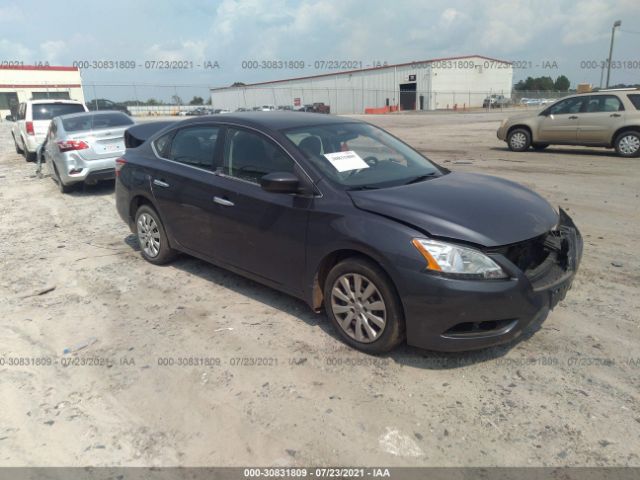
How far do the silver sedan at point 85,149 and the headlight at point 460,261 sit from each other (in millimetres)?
7768

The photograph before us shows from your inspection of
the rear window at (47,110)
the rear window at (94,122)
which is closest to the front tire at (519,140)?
the rear window at (94,122)

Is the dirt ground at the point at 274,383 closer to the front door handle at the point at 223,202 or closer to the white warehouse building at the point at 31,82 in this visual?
the front door handle at the point at 223,202

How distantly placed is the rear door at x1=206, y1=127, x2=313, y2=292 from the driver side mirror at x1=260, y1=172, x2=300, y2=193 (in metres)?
0.11

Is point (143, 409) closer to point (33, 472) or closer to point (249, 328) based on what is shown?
point (33, 472)

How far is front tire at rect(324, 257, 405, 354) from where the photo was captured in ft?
10.7

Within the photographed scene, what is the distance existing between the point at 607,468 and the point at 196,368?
2.55 meters

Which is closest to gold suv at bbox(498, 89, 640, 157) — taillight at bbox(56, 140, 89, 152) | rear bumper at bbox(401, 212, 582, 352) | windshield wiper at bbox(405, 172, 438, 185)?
windshield wiper at bbox(405, 172, 438, 185)

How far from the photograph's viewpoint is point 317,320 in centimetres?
408

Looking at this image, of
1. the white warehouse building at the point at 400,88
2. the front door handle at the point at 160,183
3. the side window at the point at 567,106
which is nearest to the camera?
the front door handle at the point at 160,183

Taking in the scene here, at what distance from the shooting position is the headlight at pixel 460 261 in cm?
305

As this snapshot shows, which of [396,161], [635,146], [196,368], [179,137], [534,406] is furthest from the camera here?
[635,146]

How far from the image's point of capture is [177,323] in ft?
13.6

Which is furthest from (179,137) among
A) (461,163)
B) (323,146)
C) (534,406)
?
(461,163)

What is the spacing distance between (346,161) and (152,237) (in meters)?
2.60
